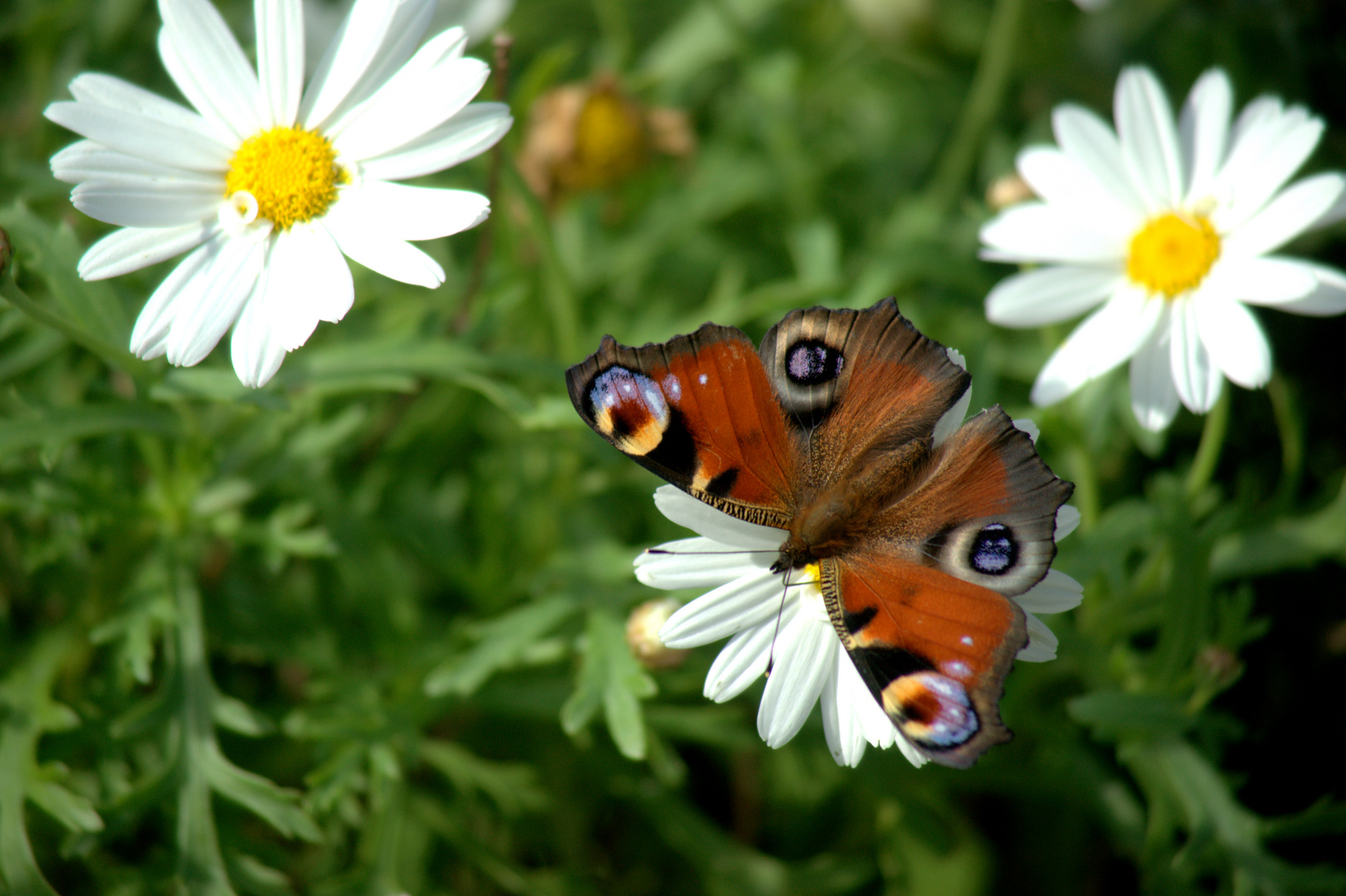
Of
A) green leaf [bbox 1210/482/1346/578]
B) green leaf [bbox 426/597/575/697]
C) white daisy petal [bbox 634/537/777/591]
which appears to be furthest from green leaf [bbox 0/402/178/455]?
green leaf [bbox 1210/482/1346/578]

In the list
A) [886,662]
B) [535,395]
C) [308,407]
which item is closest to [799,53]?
[535,395]

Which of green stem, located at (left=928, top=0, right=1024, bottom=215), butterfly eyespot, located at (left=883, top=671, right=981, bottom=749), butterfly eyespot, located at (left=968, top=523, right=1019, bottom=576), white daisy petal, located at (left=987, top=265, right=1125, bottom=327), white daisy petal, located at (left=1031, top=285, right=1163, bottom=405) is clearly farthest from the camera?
green stem, located at (left=928, top=0, right=1024, bottom=215)

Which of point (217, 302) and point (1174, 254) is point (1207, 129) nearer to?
point (1174, 254)

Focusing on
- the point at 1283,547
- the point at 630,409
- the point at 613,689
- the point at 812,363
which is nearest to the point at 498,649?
the point at 613,689

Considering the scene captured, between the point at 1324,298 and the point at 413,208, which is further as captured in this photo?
the point at 1324,298

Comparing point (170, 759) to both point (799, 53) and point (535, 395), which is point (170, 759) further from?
point (799, 53)

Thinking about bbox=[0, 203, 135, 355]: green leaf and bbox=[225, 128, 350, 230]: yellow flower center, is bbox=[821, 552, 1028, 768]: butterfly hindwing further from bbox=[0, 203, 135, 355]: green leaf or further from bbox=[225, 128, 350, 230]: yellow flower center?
bbox=[0, 203, 135, 355]: green leaf
